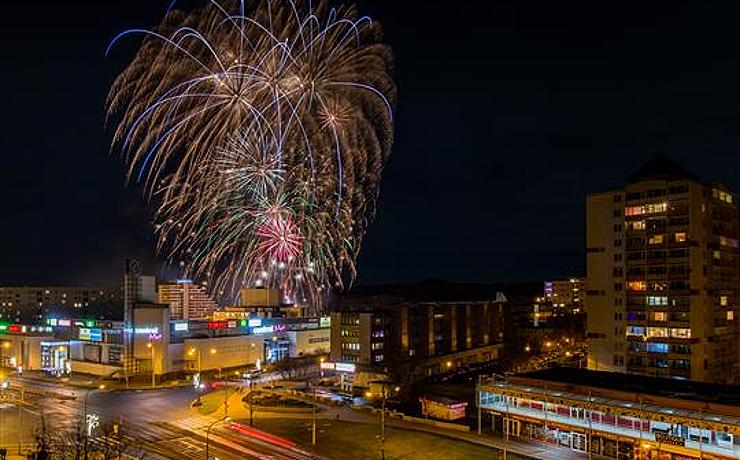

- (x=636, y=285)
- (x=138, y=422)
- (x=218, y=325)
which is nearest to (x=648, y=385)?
(x=636, y=285)

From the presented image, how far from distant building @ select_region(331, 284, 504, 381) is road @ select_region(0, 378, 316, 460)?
82.6 feet

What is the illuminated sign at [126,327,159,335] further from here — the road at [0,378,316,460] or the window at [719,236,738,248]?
the window at [719,236,738,248]

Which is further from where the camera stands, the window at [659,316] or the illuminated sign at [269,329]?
the illuminated sign at [269,329]

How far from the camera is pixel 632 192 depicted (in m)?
79.2

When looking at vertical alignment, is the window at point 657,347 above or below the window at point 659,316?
below

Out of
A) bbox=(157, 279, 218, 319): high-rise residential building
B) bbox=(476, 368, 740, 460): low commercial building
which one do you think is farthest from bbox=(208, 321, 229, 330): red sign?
bbox=(157, 279, 218, 319): high-rise residential building

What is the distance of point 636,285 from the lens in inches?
3110

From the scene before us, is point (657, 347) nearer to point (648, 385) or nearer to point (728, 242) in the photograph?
point (728, 242)

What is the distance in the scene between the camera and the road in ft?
163

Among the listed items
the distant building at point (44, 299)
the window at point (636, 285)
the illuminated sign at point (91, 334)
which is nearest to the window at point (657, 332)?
the window at point (636, 285)

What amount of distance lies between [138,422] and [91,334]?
130 feet

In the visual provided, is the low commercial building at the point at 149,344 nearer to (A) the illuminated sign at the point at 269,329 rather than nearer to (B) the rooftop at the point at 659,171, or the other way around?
(A) the illuminated sign at the point at 269,329

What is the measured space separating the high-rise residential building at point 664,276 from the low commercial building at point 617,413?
20.2 m

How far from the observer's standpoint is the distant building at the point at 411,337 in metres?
92.2
